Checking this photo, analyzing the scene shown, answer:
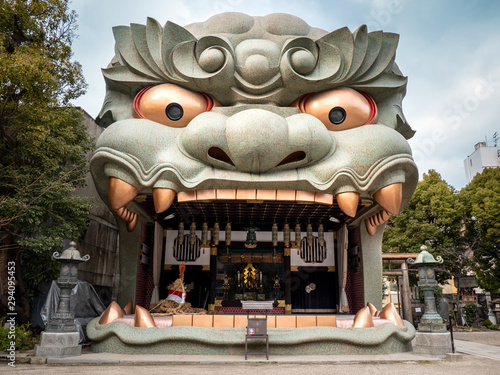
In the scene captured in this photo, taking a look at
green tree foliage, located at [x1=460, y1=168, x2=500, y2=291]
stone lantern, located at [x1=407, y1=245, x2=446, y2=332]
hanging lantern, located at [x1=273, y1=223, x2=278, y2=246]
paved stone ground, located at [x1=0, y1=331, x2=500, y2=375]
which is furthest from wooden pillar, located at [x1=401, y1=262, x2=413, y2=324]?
paved stone ground, located at [x1=0, y1=331, x2=500, y2=375]

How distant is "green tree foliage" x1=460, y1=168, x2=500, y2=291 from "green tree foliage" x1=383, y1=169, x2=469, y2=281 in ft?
1.91

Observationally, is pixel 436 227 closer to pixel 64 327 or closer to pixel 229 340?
pixel 229 340

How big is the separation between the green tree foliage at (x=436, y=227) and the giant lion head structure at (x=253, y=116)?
13.6 m

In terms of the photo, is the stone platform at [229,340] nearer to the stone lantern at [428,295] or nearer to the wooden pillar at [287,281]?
the stone lantern at [428,295]

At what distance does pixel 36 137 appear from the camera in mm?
9258

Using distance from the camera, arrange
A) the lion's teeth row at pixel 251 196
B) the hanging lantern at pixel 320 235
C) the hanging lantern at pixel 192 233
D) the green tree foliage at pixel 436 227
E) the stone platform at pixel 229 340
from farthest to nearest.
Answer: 1. the green tree foliage at pixel 436 227
2. the hanging lantern at pixel 320 235
3. the hanging lantern at pixel 192 233
4. the lion's teeth row at pixel 251 196
5. the stone platform at pixel 229 340

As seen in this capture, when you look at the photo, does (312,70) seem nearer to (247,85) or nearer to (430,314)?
(247,85)

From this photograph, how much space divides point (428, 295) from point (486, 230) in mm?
14187

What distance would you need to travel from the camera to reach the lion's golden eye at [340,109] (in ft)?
30.4

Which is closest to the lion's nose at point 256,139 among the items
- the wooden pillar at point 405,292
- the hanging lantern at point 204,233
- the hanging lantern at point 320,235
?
the hanging lantern at point 204,233

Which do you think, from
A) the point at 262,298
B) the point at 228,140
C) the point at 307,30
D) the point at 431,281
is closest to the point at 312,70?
the point at 307,30

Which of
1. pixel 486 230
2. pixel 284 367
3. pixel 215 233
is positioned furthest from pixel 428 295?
pixel 486 230

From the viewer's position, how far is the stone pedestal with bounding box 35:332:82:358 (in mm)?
7836

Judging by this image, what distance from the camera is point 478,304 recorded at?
22.1m
